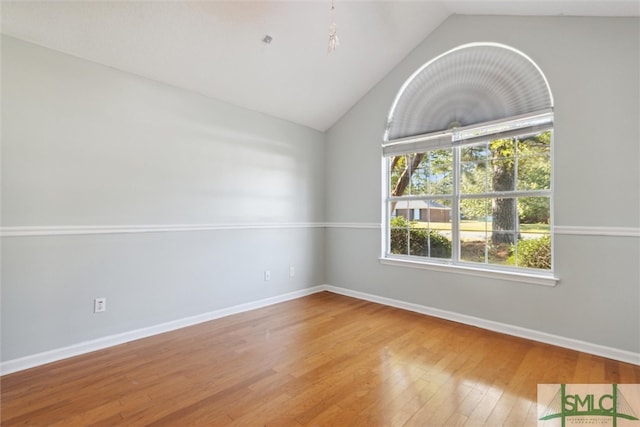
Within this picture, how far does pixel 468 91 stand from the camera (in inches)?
126

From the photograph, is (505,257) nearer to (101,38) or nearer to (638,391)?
(638,391)

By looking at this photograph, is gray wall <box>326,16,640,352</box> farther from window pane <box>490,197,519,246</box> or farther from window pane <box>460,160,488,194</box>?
window pane <box>460,160,488,194</box>

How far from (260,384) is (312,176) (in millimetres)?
2839

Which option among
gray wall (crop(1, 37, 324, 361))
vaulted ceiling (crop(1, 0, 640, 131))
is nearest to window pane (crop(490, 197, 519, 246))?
vaulted ceiling (crop(1, 0, 640, 131))

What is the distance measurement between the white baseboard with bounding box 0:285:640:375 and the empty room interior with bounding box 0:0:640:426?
0.05 ft

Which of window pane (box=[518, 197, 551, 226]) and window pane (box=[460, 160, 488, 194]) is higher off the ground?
window pane (box=[460, 160, 488, 194])

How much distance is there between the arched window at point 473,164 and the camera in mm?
2807

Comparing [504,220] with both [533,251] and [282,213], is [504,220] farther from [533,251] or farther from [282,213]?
[282,213]

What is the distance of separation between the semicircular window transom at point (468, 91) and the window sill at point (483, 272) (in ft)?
4.92

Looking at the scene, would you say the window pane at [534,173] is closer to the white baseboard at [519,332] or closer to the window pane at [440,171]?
the window pane at [440,171]
